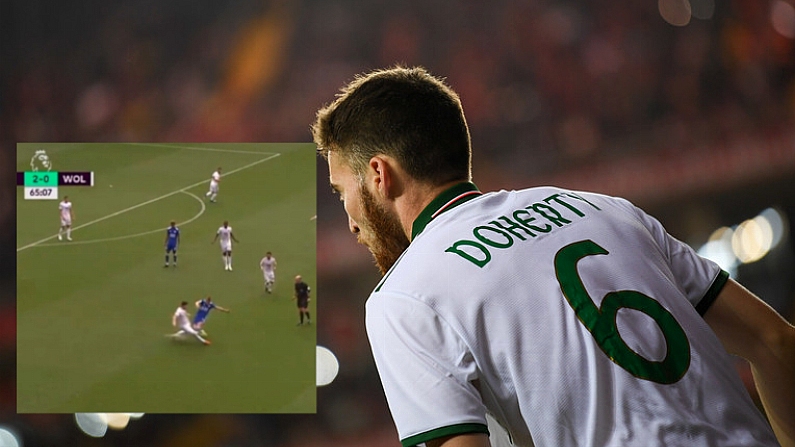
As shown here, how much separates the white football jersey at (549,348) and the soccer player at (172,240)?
2094 millimetres

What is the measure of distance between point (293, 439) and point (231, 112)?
1.23 metres

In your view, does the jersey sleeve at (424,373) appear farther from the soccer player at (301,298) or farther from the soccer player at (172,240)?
the soccer player at (172,240)

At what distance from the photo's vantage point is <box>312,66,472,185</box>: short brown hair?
1188 mm

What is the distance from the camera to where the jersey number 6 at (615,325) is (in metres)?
0.91

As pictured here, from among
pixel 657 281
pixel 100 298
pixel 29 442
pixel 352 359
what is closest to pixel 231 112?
pixel 100 298

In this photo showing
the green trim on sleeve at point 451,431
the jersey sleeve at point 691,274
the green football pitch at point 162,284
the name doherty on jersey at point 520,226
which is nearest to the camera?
the green trim on sleeve at point 451,431

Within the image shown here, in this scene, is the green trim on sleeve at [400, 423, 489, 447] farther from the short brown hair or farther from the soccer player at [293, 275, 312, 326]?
the soccer player at [293, 275, 312, 326]

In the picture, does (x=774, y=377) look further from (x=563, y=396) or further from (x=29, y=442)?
(x=29, y=442)

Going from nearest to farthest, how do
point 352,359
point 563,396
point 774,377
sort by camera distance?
1. point 563,396
2. point 774,377
3. point 352,359

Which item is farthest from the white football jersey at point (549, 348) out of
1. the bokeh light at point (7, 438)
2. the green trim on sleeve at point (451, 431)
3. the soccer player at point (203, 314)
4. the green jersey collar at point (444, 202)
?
the bokeh light at point (7, 438)

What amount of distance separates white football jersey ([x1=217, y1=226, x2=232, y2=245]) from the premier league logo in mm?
681

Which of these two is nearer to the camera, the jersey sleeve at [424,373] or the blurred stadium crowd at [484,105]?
the jersey sleeve at [424,373]

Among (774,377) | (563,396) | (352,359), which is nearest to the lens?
(563,396)

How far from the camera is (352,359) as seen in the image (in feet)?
9.62
